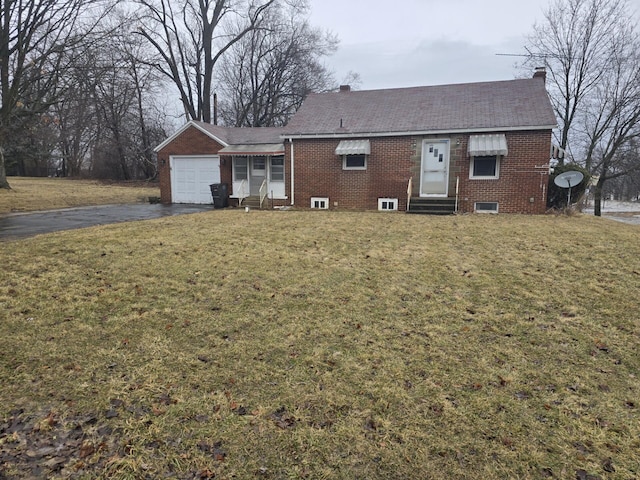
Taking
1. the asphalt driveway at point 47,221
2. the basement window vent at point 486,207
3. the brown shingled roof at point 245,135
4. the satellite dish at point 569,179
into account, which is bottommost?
the asphalt driveway at point 47,221

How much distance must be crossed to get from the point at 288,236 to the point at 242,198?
29.1 feet

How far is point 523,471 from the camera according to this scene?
95.6 inches

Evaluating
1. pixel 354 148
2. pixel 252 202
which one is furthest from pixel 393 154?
pixel 252 202

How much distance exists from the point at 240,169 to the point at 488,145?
993 centimetres

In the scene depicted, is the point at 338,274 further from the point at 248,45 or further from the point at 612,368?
the point at 248,45

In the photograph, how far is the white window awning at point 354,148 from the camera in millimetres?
14195

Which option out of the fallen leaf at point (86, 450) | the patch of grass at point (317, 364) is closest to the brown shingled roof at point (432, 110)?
the patch of grass at point (317, 364)

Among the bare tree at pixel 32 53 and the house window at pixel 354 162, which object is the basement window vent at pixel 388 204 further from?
the bare tree at pixel 32 53

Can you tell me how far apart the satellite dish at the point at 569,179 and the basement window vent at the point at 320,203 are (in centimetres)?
800

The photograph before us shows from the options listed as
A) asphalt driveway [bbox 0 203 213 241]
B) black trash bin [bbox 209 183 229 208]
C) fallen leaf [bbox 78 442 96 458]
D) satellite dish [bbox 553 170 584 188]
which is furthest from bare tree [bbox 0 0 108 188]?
satellite dish [bbox 553 170 584 188]

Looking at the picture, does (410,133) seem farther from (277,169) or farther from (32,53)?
(32,53)

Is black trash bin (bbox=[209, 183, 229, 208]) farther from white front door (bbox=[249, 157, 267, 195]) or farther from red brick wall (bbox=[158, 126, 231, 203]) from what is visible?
white front door (bbox=[249, 157, 267, 195])

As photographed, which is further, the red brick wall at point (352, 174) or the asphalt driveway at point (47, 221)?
the red brick wall at point (352, 174)

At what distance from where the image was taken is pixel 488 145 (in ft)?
42.5
